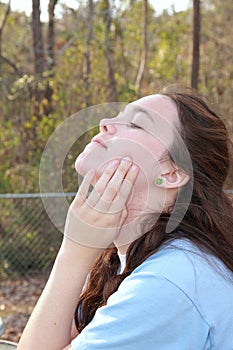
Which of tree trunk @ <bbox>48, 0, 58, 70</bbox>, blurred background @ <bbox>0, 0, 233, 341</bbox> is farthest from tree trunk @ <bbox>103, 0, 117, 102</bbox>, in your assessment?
tree trunk @ <bbox>48, 0, 58, 70</bbox>

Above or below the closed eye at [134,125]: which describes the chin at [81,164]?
below

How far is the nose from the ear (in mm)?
161

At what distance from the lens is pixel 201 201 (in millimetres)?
1419

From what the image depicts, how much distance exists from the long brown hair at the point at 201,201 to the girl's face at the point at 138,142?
0.05 metres

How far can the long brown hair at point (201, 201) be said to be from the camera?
1352mm

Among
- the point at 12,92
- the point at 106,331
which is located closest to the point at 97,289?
the point at 106,331

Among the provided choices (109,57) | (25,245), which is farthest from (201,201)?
(109,57)

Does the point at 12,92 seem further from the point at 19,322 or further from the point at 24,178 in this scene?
the point at 19,322

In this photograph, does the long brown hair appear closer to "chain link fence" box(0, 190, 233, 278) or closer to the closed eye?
the closed eye

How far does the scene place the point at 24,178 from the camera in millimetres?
5309

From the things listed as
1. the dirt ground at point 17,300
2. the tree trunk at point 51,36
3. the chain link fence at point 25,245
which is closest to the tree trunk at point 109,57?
the tree trunk at point 51,36

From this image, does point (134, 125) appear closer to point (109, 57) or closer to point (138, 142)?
point (138, 142)

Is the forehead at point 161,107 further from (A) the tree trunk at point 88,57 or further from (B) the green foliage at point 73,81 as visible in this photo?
(A) the tree trunk at point 88,57

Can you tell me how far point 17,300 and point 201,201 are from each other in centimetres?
355
